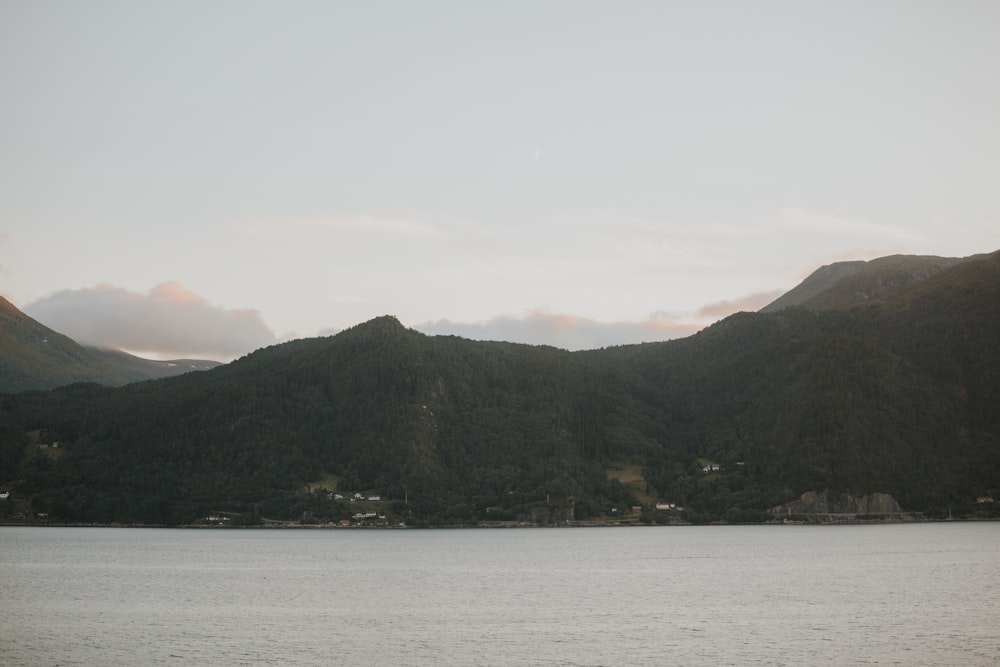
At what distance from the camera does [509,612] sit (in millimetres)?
104438

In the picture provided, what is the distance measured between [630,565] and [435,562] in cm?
3435

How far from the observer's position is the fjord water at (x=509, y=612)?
78.6 m

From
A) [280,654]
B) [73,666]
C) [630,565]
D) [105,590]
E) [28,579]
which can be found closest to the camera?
[73,666]

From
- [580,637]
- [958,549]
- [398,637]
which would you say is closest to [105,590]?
Answer: [398,637]

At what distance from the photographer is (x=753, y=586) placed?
12912 cm

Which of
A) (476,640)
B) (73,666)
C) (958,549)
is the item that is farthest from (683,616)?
(958,549)

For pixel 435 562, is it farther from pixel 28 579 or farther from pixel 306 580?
pixel 28 579

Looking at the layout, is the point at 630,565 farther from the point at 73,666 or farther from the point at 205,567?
the point at 73,666

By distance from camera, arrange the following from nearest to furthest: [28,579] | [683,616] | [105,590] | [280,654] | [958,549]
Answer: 1. [280,654]
2. [683,616]
3. [105,590]
4. [28,579]
5. [958,549]

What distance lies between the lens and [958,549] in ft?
618

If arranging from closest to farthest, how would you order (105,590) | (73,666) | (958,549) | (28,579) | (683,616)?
(73,666) → (683,616) → (105,590) → (28,579) → (958,549)

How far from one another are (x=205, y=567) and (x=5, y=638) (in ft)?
268

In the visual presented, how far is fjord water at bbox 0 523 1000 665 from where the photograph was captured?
78.6m

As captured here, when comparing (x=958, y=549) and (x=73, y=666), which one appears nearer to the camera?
(x=73, y=666)
